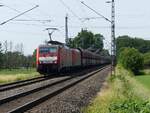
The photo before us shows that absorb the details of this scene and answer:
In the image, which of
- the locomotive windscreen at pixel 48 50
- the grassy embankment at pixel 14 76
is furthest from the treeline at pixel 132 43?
the locomotive windscreen at pixel 48 50

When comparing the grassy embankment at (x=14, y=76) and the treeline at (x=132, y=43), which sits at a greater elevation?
the treeline at (x=132, y=43)

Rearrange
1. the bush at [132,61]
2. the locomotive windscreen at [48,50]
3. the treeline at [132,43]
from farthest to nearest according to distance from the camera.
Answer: the treeline at [132,43] < the bush at [132,61] < the locomotive windscreen at [48,50]

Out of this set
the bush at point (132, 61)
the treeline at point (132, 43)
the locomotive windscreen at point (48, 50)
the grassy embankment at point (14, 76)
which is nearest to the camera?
the grassy embankment at point (14, 76)

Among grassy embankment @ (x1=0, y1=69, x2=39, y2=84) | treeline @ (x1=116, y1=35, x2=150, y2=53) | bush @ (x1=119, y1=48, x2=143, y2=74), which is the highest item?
treeline @ (x1=116, y1=35, x2=150, y2=53)

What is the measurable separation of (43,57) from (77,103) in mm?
27693

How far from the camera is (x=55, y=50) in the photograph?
48500mm

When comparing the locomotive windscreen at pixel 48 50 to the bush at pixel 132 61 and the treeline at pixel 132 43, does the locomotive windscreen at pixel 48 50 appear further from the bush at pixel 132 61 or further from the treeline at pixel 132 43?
the treeline at pixel 132 43

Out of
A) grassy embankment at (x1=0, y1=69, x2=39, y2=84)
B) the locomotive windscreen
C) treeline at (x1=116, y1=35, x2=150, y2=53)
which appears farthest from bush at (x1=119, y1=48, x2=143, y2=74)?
treeline at (x1=116, y1=35, x2=150, y2=53)

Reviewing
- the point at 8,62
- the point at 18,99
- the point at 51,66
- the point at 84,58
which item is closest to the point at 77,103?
the point at 18,99

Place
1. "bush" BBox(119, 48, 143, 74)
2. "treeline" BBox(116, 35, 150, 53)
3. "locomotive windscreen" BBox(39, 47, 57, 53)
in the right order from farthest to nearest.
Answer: "treeline" BBox(116, 35, 150, 53), "bush" BBox(119, 48, 143, 74), "locomotive windscreen" BBox(39, 47, 57, 53)

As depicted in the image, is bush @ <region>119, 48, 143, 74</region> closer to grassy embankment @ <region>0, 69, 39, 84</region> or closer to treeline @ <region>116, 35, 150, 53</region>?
grassy embankment @ <region>0, 69, 39, 84</region>

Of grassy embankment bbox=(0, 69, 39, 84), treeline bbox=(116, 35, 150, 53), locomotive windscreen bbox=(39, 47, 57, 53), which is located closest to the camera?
grassy embankment bbox=(0, 69, 39, 84)

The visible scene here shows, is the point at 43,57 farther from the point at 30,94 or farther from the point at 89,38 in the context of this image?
the point at 89,38

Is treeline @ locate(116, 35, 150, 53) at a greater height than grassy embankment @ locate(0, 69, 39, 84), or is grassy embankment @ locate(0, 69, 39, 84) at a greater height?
treeline @ locate(116, 35, 150, 53)
